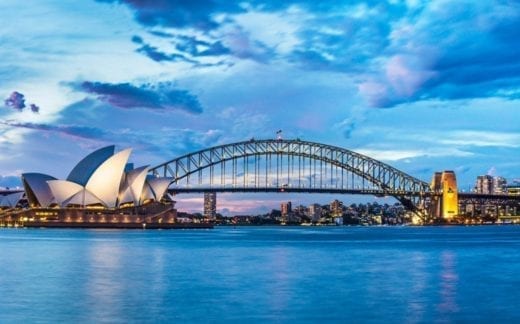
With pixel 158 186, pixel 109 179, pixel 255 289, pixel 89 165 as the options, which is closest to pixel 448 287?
pixel 255 289

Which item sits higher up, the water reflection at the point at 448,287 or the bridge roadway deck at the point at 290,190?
the bridge roadway deck at the point at 290,190

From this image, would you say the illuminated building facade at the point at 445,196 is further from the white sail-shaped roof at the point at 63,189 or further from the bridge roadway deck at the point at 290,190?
the white sail-shaped roof at the point at 63,189

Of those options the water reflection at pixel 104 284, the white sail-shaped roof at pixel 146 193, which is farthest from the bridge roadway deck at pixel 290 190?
the water reflection at pixel 104 284

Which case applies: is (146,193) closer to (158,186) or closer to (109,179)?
(158,186)

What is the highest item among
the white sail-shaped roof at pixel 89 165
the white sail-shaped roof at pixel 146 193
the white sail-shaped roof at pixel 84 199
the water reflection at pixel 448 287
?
the white sail-shaped roof at pixel 89 165

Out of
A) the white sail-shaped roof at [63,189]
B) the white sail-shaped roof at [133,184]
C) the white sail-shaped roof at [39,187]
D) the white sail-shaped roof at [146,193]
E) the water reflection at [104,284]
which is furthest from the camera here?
the white sail-shaped roof at [146,193]

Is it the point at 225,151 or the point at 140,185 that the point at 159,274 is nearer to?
the point at 140,185

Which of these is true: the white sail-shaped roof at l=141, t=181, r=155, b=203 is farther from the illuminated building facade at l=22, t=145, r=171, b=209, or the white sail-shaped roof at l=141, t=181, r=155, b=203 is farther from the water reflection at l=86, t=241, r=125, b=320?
the water reflection at l=86, t=241, r=125, b=320
